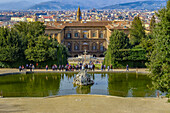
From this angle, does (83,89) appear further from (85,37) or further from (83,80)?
(85,37)

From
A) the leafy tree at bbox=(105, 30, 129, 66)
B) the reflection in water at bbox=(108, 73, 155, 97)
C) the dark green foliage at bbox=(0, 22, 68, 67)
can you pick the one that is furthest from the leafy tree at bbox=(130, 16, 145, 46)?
the reflection in water at bbox=(108, 73, 155, 97)

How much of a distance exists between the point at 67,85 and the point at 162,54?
628 inches

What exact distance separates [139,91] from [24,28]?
40.3m

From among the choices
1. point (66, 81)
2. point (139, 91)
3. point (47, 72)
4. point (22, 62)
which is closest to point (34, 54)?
point (22, 62)

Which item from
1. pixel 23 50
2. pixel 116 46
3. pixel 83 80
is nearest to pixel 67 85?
pixel 83 80

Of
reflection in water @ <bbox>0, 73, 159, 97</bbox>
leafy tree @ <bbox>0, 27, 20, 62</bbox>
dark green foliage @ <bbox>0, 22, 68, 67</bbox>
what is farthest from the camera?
dark green foliage @ <bbox>0, 22, 68, 67</bbox>

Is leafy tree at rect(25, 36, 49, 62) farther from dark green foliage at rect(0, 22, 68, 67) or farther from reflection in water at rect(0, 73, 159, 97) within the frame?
reflection in water at rect(0, 73, 159, 97)

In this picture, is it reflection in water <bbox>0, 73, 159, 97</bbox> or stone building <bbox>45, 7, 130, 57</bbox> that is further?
stone building <bbox>45, 7, 130, 57</bbox>

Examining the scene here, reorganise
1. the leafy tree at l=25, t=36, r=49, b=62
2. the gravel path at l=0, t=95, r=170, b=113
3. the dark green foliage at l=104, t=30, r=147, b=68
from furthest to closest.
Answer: the dark green foliage at l=104, t=30, r=147, b=68, the leafy tree at l=25, t=36, r=49, b=62, the gravel path at l=0, t=95, r=170, b=113

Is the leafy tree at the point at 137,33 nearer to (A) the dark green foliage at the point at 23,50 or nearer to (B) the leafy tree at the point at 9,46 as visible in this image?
(A) the dark green foliage at the point at 23,50

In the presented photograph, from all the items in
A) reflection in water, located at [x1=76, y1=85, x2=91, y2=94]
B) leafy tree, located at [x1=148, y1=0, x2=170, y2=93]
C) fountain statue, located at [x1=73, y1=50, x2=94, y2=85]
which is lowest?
reflection in water, located at [x1=76, y1=85, x2=91, y2=94]

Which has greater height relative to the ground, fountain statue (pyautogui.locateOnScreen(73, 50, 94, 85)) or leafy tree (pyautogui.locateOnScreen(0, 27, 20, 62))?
leafy tree (pyautogui.locateOnScreen(0, 27, 20, 62))

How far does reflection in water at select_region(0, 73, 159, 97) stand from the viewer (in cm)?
3753

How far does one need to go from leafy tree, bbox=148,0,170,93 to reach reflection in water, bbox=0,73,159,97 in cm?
622
